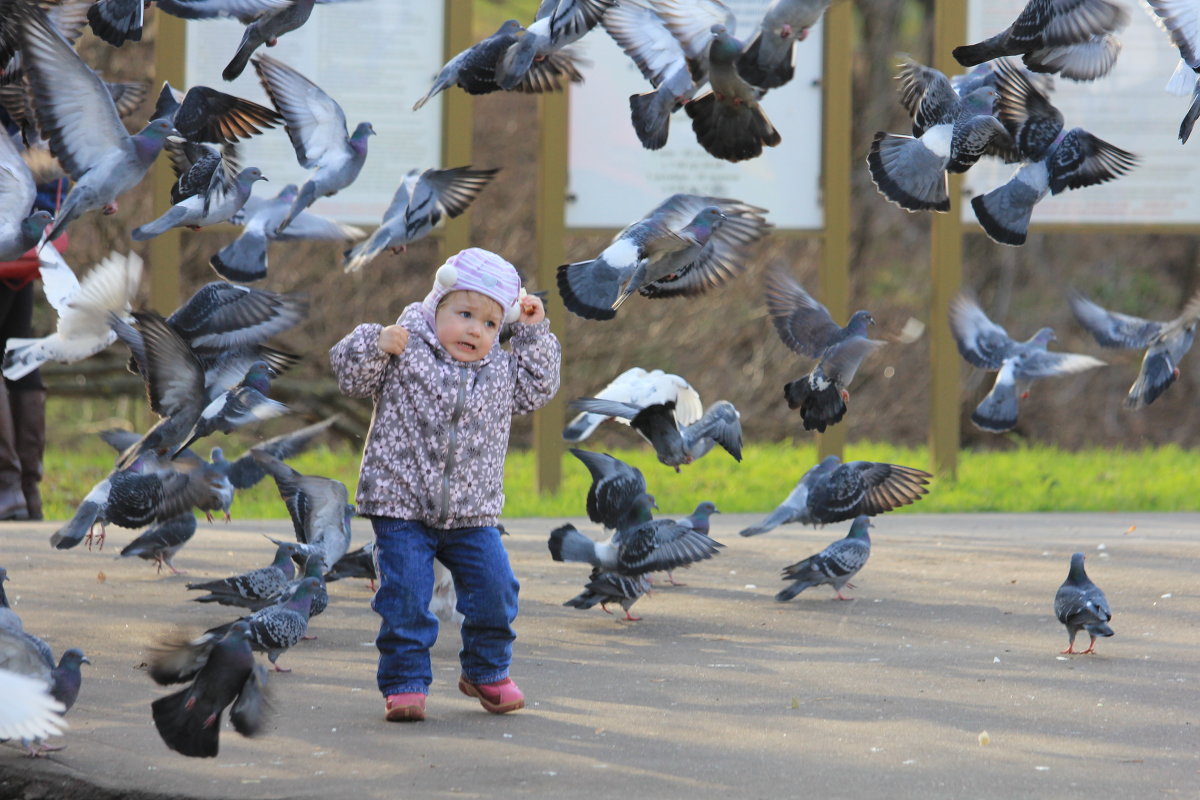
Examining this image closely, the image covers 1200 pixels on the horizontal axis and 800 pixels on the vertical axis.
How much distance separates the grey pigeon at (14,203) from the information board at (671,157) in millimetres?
5017

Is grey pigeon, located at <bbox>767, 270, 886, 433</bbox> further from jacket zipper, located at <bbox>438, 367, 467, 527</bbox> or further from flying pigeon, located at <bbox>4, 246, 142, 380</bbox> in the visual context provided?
flying pigeon, located at <bbox>4, 246, 142, 380</bbox>

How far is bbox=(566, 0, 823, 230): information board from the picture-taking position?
9938 millimetres

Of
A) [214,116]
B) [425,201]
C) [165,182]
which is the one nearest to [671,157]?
[165,182]

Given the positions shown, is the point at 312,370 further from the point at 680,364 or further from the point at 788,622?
the point at 788,622

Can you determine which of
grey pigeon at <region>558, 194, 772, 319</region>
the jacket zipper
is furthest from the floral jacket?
grey pigeon at <region>558, 194, 772, 319</region>

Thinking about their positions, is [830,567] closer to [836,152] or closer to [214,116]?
[214,116]

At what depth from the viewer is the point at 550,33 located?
16.9 ft

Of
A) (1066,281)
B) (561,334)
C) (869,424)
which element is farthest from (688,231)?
(1066,281)

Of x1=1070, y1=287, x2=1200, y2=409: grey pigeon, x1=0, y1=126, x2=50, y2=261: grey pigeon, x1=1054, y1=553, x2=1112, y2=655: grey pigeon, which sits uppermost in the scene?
x1=0, y1=126, x2=50, y2=261: grey pigeon

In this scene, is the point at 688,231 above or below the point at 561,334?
above

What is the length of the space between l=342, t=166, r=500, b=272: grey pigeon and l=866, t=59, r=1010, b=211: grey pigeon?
1.61 metres

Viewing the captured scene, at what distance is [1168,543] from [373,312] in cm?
847

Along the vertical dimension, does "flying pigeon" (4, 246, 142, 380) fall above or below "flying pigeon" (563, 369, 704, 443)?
above

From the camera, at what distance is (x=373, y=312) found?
14.7 m
